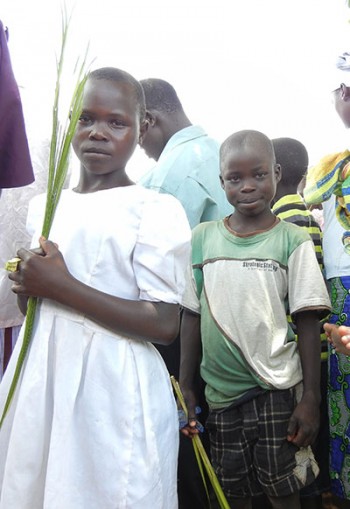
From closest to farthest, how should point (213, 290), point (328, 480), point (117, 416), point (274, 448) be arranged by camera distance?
point (117, 416) → point (274, 448) → point (213, 290) → point (328, 480)

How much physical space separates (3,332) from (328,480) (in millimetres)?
1525

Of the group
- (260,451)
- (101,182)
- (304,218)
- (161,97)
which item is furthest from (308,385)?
(161,97)

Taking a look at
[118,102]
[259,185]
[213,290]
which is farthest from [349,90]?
[118,102]

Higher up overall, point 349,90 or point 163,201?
point 349,90

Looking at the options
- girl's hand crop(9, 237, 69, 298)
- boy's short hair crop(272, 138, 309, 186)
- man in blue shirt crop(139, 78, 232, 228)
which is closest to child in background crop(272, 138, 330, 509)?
boy's short hair crop(272, 138, 309, 186)

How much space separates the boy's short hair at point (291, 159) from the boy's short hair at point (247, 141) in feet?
2.16

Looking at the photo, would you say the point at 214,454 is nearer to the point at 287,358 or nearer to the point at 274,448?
the point at 274,448

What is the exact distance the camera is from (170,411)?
152 cm

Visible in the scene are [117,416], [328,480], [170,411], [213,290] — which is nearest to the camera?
[117,416]

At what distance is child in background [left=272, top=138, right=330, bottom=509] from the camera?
246 centimetres

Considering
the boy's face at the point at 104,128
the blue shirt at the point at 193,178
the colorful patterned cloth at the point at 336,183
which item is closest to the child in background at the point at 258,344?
the colorful patterned cloth at the point at 336,183

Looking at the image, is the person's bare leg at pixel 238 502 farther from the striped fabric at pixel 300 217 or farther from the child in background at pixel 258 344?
the striped fabric at pixel 300 217

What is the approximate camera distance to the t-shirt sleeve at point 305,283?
82.3 inches

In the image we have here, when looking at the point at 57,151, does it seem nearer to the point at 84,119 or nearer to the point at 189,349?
the point at 84,119
